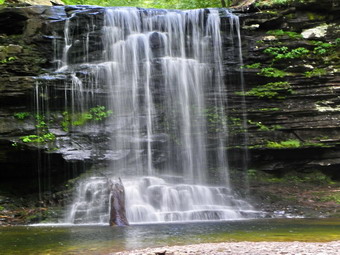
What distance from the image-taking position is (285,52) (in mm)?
16141

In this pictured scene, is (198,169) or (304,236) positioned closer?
(304,236)

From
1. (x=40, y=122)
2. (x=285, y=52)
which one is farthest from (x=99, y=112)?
(x=285, y=52)

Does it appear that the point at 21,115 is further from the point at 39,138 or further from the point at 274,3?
the point at 274,3

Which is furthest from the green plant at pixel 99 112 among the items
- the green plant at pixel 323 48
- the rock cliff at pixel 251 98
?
the green plant at pixel 323 48

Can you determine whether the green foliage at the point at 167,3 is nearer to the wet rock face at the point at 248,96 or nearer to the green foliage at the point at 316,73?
the wet rock face at the point at 248,96

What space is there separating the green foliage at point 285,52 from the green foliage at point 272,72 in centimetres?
56

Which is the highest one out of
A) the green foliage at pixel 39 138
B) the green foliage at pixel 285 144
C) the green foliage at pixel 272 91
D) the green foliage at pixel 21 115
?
the green foliage at pixel 272 91

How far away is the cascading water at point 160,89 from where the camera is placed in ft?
50.2

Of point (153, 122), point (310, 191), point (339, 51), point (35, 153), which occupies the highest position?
point (339, 51)

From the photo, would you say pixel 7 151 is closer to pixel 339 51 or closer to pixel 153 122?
pixel 153 122

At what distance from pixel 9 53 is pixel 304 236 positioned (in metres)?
13.5

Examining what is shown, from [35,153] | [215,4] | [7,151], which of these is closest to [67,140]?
[35,153]

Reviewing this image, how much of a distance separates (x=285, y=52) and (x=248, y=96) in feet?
9.01

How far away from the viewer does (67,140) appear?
14570mm
